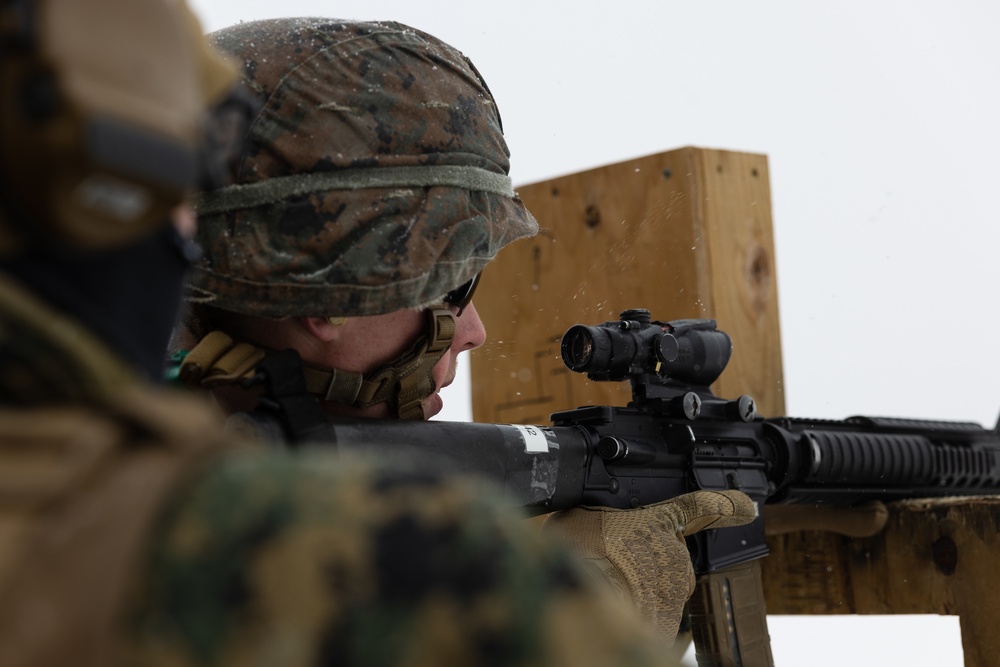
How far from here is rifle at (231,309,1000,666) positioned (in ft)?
6.44

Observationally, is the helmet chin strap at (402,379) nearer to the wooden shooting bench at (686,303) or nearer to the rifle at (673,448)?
the rifle at (673,448)

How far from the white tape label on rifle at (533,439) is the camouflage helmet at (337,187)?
1.10 feet

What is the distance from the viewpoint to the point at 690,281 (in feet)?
10.7

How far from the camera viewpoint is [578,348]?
8.07 feet

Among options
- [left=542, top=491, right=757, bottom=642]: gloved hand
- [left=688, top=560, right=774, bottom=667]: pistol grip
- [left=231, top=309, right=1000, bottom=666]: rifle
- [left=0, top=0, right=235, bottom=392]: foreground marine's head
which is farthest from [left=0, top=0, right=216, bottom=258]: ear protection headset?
[left=688, top=560, right=774, bottom=667]: pistol grip

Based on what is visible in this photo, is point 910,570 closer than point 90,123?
No

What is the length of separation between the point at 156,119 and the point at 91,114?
1.7 inches

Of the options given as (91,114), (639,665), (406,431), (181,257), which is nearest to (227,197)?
(406,431)

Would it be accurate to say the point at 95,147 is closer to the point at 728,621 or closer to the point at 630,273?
the point at 728,621

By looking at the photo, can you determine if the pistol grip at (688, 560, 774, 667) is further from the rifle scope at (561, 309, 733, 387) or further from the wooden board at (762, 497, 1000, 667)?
the wooden board at (762, 497, 1000, 667)

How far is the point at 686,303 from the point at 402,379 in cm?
143

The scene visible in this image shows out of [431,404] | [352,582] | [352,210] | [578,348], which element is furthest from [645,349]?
[352,582]

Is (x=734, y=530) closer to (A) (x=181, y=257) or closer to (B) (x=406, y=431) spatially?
(B) (x=406, y=431)

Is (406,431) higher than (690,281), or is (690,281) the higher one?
(690,281)
